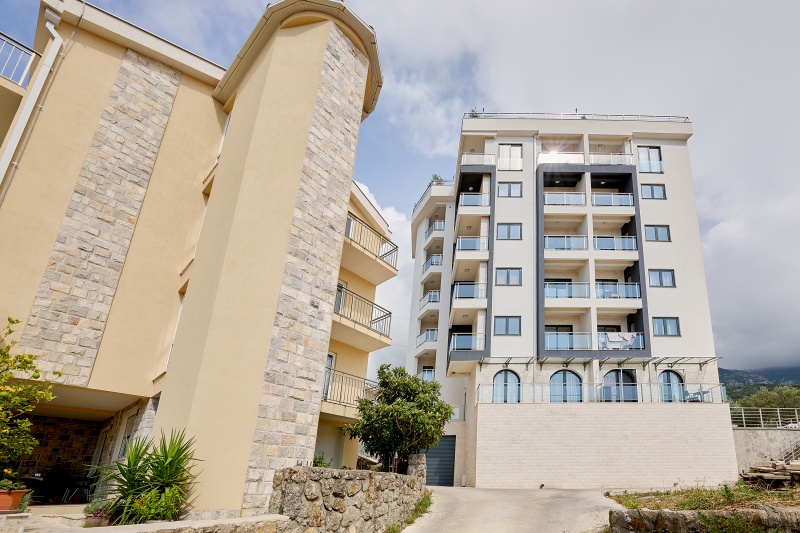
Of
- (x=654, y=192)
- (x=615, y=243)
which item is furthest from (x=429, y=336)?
(x=654, y=192)

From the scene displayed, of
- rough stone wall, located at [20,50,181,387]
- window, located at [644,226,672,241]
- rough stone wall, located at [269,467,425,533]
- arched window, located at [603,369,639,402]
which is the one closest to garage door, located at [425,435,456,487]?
arched window, located at [603,369,639,402]

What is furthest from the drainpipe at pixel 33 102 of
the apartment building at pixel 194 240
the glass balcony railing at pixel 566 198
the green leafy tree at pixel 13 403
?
the glass balcony railing at pixel 566 198

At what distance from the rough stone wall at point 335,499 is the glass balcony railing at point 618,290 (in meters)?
22.4

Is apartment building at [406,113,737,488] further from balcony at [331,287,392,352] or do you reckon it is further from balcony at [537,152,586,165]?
balcony at [331,287,392,352]

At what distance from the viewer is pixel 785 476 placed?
12680mm

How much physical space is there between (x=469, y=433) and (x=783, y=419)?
64.2 feet

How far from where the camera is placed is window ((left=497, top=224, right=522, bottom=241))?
3253 centimetres

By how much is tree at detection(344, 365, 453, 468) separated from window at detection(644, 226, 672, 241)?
2203 cm

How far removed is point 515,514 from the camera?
1464 centimetres

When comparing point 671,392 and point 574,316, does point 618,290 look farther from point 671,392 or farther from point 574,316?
point 671,392

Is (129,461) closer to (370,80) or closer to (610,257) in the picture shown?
(370,80)

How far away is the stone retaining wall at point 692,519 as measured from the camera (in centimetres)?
857

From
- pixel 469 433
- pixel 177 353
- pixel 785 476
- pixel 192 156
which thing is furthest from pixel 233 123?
pixel 469 433

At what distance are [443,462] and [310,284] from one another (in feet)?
72.6
